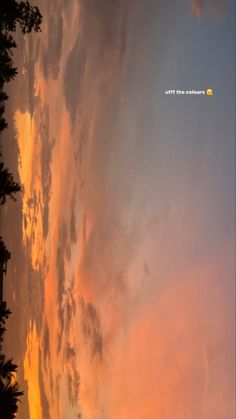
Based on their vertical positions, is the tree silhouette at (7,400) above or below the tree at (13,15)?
below

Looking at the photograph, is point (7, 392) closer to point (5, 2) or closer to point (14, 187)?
point (14, 187)

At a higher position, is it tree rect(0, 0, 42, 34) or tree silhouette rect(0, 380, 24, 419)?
tree rect(0, 0, 42, 34)

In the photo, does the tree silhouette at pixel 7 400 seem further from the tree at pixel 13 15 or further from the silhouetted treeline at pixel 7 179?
the tree at pixel 13 15

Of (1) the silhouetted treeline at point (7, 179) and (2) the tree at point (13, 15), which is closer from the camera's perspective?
(1) the silhouetted treeline at point (7, 179)

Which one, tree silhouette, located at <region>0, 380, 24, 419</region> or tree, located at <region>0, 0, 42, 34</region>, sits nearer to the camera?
tree silhouette, located at <region>0, 380, 24, 419</region>

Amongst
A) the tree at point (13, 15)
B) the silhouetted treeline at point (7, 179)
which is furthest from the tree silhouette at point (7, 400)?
the tree at point (13, 15)

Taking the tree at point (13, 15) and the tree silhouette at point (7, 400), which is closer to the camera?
the tree silhouette at point (7, 400)

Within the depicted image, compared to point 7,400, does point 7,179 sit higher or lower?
higher

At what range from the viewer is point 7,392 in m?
18.1

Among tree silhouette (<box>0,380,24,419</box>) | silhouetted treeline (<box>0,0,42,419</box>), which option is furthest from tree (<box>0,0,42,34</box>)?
tree silhouette (<box>0,380,24,419</box>)

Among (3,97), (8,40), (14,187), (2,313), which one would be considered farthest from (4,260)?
(8,40)

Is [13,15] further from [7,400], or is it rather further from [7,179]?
[7,400]

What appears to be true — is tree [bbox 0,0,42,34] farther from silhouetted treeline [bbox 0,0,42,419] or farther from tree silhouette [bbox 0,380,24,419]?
tree silhouette [bbox 0,380,24,419]

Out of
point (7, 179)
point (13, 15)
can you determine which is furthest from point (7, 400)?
point (13, 15)
